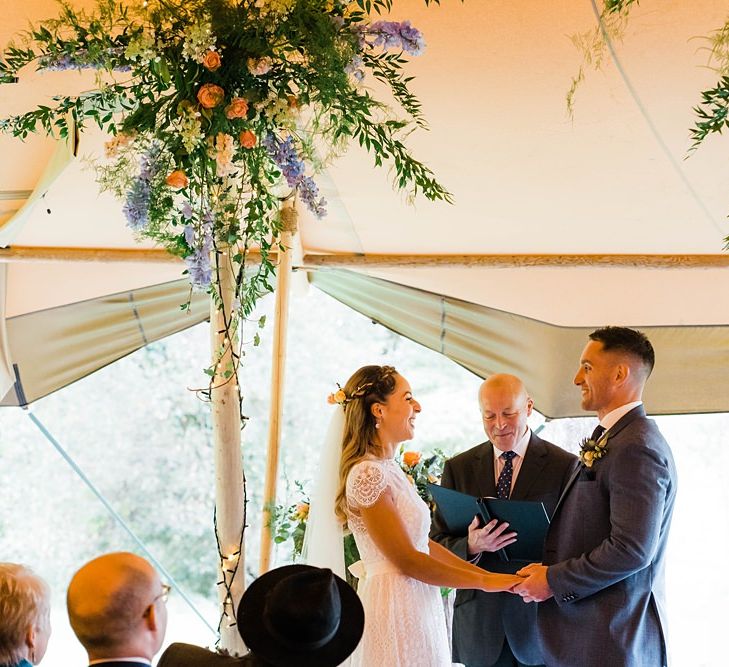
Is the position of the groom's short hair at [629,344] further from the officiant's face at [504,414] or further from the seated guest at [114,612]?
the seated guest at [114,612]

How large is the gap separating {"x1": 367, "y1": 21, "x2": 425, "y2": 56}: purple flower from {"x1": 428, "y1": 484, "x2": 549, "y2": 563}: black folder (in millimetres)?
1594

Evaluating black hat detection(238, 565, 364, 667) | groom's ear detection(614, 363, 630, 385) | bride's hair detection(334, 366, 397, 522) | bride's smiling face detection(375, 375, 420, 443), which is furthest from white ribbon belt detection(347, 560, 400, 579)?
black hat detection(238, 565, 364, 667)

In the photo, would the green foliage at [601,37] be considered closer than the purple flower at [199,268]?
Yes

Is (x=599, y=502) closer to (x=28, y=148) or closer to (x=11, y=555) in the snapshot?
(x=28, y=148)

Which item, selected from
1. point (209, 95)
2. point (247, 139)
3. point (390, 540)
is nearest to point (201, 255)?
point (247, 139)

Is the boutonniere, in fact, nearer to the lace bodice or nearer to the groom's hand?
the groom's hand

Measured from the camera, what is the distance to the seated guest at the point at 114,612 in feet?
6.31

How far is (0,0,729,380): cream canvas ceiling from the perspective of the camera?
116 inches

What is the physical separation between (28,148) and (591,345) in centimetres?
218

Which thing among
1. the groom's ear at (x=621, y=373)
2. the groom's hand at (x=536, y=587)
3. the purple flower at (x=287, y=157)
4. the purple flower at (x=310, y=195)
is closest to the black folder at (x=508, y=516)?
the groom's hand at (x=536, y=587)

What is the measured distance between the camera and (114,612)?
1.92 metres

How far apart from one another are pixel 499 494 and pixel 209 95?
2120 mm

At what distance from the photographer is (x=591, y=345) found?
3.55m

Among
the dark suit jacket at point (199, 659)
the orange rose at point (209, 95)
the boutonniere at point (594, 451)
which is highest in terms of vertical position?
the orange rose at point (209, 95)
